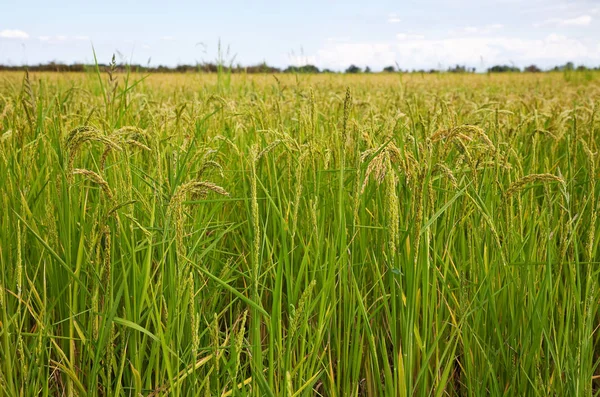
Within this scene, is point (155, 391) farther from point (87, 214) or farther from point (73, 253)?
point (87, 214)

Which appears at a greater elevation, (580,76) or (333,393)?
(580,76)

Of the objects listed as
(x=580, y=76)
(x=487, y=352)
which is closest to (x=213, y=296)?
(x=487, y=352)

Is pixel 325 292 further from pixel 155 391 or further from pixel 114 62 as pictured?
pixel 114 62

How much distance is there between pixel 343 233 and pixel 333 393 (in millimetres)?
404

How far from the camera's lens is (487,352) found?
147 cm

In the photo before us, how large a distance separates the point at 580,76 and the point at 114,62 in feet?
46.7

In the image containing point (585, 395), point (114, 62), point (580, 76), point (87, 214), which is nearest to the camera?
point (585, 395)

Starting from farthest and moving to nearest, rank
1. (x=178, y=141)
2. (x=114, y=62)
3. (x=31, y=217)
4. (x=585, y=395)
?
(x=178, y=141) < (x=114, y=62) < (x=31, y=217) < (x=585, y=395)

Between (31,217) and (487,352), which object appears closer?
(487,352)

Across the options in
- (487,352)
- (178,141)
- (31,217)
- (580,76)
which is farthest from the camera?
(580,76)

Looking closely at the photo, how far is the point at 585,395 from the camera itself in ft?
4.28

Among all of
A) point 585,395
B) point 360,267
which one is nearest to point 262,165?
point 360,267

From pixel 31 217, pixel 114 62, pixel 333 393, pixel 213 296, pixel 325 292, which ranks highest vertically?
pixel 114 62

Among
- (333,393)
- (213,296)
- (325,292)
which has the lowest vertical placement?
(333,393)
